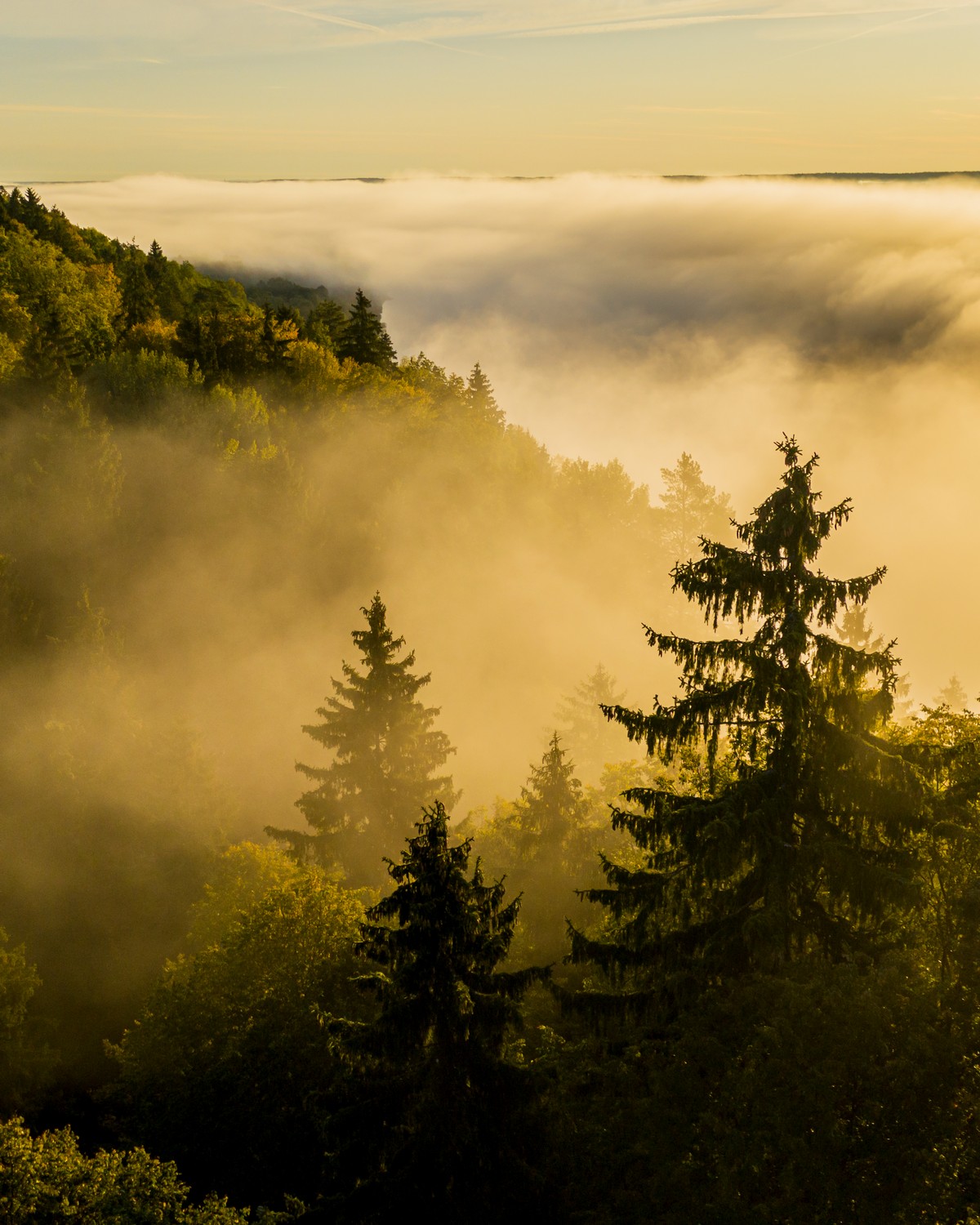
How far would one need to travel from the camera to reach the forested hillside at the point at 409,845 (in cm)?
1570

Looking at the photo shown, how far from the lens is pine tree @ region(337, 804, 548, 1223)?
17.6m

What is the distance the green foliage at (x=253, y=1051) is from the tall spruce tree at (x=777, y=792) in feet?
34.3

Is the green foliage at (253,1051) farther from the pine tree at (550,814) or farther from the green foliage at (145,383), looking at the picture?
the green foliage at (145,383)

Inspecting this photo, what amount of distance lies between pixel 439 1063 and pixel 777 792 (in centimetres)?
826

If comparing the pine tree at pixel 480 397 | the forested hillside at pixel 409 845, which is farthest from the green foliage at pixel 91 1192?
the pine tree at pixel 480 397

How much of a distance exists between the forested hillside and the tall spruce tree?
8 centimetres

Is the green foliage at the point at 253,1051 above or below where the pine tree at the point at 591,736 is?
below

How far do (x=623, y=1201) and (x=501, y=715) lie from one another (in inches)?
2948

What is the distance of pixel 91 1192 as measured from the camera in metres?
19.6

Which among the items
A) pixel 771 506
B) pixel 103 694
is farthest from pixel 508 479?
pixel 771 506

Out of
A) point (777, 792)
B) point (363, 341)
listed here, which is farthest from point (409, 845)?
point (363, 341)

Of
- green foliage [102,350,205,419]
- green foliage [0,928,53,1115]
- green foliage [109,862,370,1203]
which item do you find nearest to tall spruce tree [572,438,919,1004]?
green foliage [109,862,370,1203]

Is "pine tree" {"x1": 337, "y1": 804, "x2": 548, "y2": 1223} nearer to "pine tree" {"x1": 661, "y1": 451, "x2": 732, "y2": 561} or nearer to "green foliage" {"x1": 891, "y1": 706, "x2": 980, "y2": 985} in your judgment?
"green foliage" {"x1": 891, "y1": 706, "x2": 980, "y2": 985}

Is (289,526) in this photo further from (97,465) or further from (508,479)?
(508,479)
